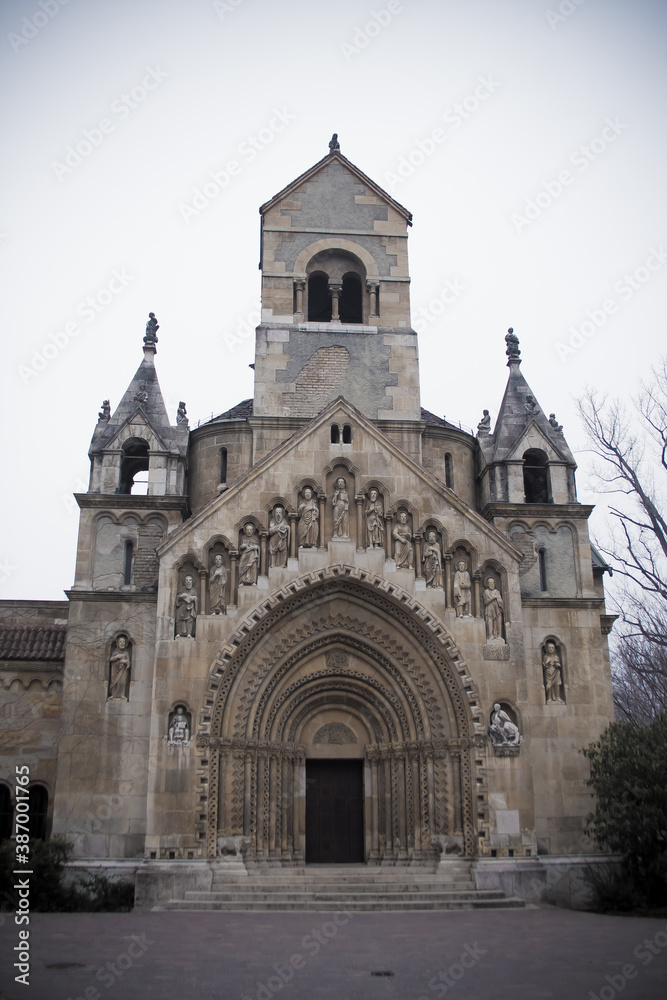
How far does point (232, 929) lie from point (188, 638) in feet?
23.9

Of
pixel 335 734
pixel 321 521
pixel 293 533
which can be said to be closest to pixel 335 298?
pixel 321 521

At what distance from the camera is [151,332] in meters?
27.9

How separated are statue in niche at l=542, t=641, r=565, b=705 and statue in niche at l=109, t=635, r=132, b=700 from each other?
10451 millimetres

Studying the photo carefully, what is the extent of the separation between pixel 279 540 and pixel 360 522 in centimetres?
215

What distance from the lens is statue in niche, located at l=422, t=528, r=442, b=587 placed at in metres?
22.7

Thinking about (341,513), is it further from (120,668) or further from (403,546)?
(120,668)

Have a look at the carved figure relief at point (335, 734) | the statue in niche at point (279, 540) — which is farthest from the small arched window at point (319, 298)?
the carved figure relief at point (335, 734)

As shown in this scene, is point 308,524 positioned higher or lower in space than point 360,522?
lower

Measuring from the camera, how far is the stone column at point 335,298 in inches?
1094

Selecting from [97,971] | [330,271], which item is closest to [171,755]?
[97,971]

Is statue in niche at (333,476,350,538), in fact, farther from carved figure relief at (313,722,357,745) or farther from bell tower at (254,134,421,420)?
carved figure relief at (313,722,357,745)

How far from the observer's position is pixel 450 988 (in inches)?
436

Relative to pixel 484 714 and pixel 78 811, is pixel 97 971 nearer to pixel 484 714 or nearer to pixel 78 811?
pixel 78 811

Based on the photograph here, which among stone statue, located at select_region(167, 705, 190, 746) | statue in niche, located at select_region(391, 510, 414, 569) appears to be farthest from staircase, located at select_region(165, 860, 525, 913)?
statue in niche, located at select_region(391, 510, 414, 569)
